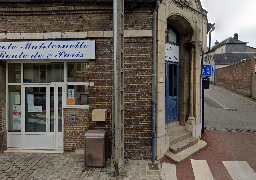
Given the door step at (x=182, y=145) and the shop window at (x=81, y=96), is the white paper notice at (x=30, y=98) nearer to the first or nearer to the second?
the shop window at (x=81, y=96)

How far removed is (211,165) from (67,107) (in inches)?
190

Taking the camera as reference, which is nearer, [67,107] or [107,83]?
[107,83]

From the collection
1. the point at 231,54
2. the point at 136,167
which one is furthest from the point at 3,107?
the point at 231,54

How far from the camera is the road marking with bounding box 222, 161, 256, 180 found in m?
4.05

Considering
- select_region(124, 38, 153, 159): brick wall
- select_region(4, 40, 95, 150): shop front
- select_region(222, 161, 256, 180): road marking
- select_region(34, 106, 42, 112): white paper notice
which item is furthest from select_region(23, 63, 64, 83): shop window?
select_region(222, 161, 256, 180): road marking

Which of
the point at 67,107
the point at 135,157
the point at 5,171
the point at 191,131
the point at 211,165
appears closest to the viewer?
the point at 5,171

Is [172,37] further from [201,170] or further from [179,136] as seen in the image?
[201,170]

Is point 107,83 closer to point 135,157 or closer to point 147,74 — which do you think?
point 147,74

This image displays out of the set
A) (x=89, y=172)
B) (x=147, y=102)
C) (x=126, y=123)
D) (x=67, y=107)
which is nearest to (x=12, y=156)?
(x=67, y=107)

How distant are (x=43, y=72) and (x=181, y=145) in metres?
5.40

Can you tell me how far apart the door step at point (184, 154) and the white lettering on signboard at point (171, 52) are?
332cm

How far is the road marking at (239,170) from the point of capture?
159 inches

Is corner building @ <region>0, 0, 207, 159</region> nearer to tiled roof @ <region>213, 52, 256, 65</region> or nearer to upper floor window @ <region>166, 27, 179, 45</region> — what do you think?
upper floor window @ <region>166, 27, 179, 45</region>

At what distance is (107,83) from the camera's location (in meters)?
4.95
